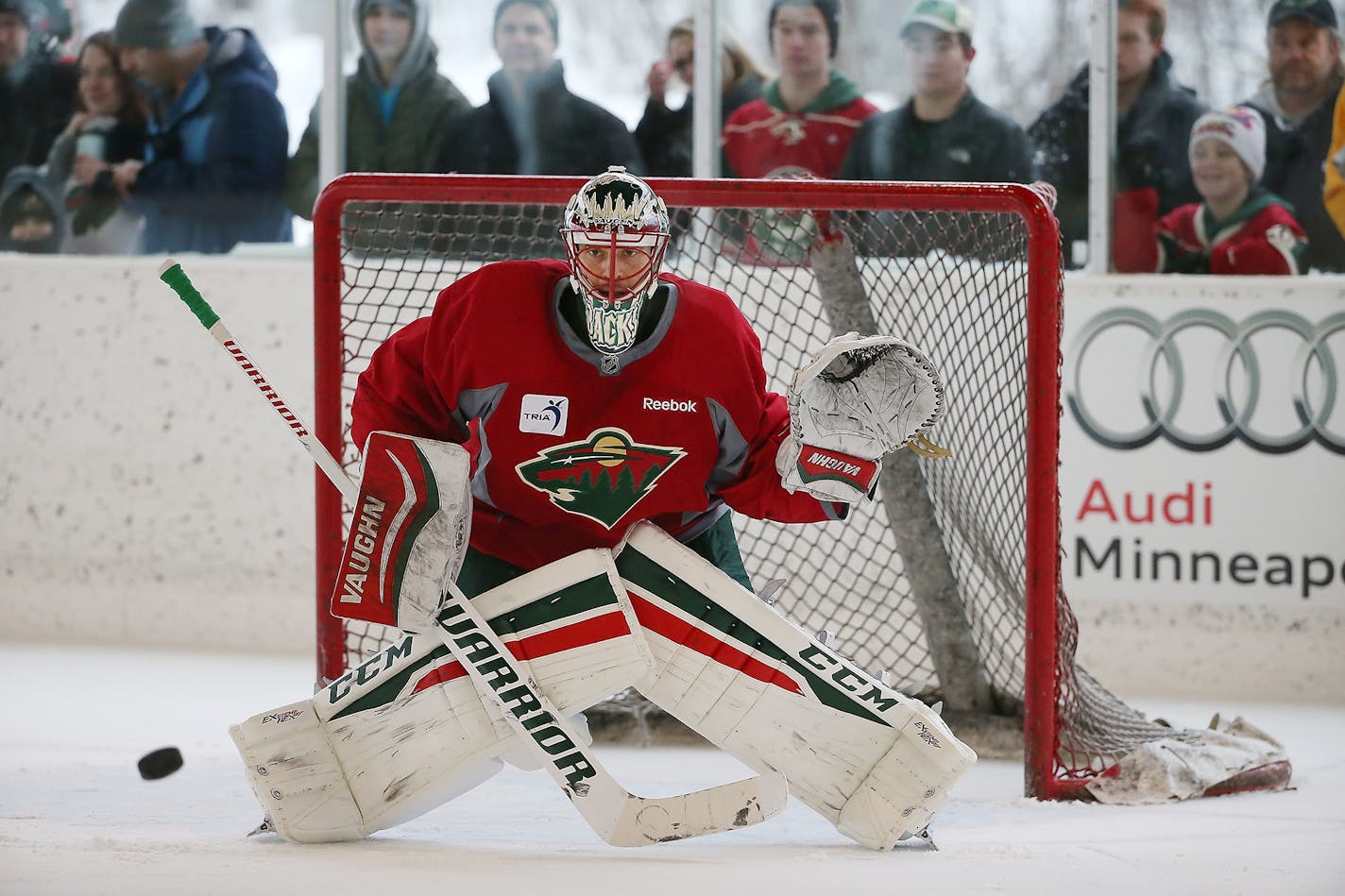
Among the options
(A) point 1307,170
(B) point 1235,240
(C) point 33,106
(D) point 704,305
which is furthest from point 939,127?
(C) point 33,106

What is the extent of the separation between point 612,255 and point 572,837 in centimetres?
94

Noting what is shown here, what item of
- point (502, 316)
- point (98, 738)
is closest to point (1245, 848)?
point (502, 316)

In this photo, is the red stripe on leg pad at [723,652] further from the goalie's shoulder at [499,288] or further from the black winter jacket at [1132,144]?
the black winter jacket at [1132,144]

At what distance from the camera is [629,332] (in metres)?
2.43

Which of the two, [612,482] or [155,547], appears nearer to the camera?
[612,482]

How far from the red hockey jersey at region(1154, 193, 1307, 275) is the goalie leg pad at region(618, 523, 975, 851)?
2.11 m

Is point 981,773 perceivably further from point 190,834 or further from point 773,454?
point 190,834

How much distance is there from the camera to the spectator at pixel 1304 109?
4031mm

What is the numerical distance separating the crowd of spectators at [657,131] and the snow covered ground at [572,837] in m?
1.30

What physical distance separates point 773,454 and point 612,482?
255mm

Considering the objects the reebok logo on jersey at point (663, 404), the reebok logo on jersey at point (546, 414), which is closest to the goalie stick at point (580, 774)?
the reebok logo on jersey at point (546, 414)

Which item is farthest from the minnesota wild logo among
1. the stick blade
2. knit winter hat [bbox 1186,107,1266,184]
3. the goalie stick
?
knit winter hat [bbox 1186,107,1266,184]

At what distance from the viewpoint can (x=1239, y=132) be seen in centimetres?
411

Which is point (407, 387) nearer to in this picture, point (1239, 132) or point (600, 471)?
point (600, 471)
